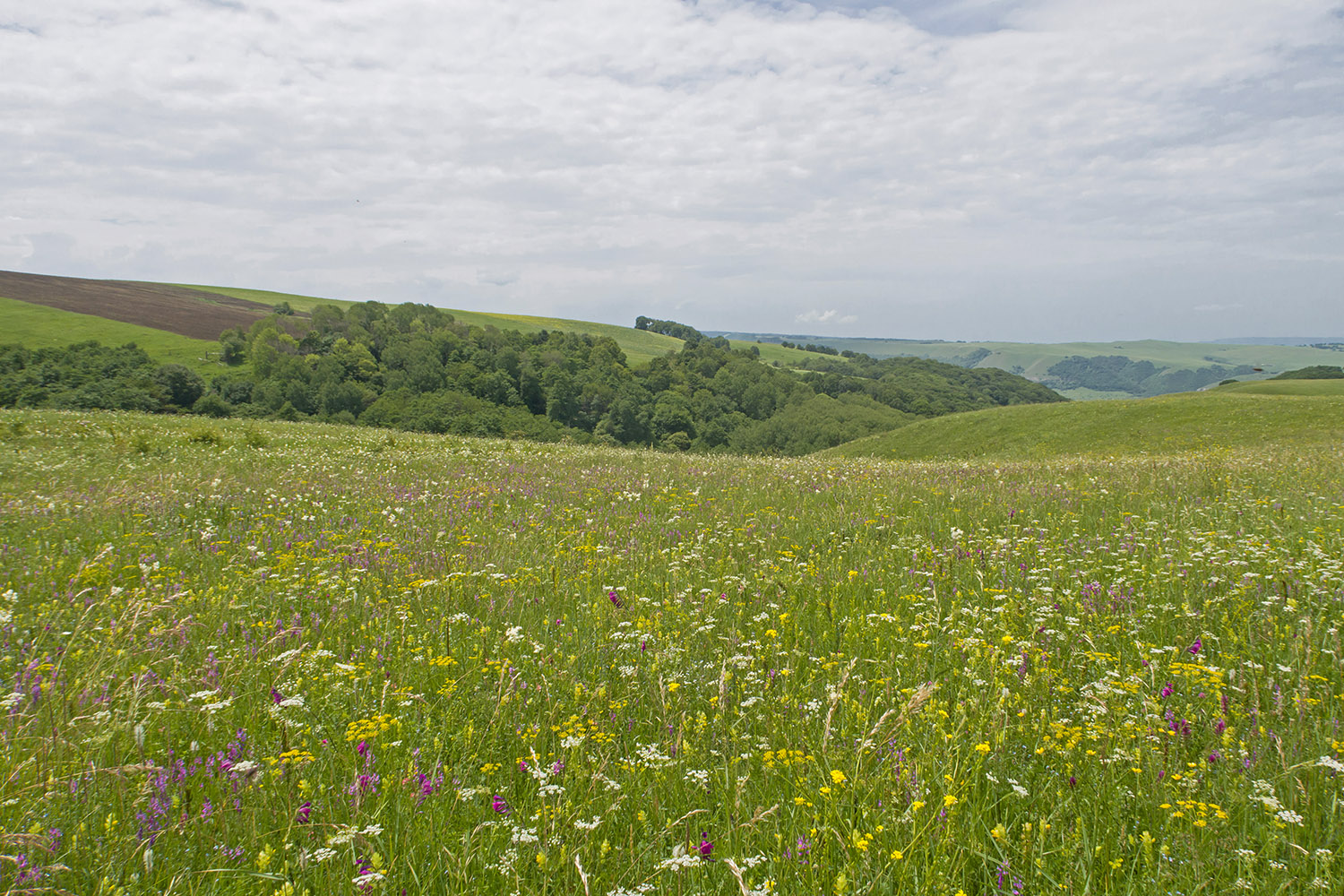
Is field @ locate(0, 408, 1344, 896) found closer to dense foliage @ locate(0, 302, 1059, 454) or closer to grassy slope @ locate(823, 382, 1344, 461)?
grassy slope @ locate(823, 382, 1344, 461)

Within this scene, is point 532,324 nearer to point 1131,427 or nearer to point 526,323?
point 526,323

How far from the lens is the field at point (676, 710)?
239 centimetres

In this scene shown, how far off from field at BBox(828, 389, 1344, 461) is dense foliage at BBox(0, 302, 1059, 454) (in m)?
40.2

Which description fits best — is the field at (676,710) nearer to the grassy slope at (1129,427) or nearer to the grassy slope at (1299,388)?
the grassy slope at (1129,427)

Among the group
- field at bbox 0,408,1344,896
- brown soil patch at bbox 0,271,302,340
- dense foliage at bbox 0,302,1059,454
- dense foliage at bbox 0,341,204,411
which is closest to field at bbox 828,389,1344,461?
field at bbox 0,408,1344,896

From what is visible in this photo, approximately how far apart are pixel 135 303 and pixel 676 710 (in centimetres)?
14854

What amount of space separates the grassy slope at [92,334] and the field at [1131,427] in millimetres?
98791

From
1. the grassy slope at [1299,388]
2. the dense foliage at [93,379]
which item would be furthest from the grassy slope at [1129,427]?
the dense foliage at [93,379]

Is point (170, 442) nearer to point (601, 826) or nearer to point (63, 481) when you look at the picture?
point (63, 481)

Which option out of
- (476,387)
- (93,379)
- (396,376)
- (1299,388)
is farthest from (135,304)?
(1299,388)

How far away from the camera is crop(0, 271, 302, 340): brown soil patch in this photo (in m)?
102

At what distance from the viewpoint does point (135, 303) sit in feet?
372

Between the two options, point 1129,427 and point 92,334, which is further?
point 92,334

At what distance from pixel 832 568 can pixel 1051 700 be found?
265cm
